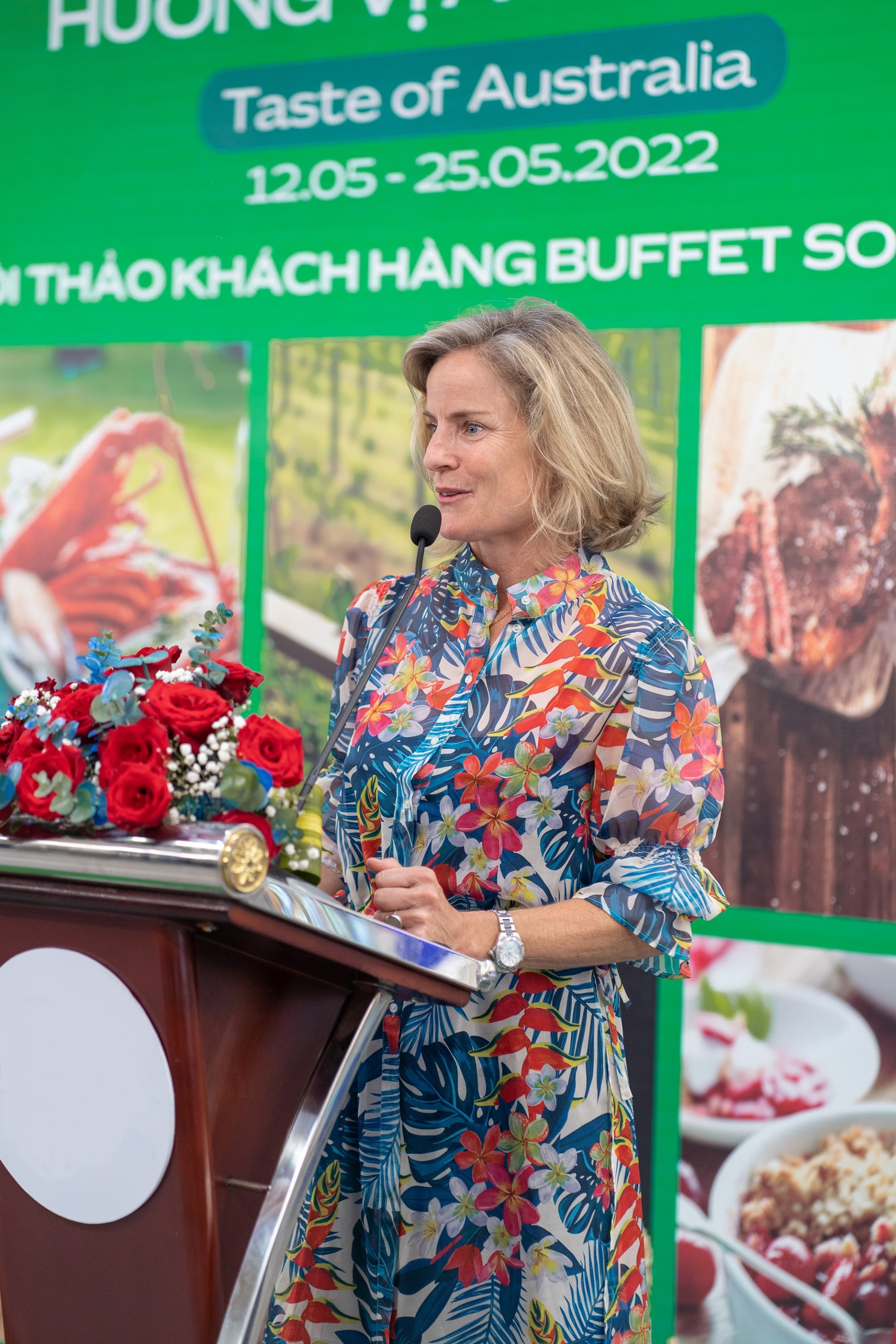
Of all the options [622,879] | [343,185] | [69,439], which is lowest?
[622,879]

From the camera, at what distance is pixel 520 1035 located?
1.57 m

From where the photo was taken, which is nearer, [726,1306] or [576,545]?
[576,545]

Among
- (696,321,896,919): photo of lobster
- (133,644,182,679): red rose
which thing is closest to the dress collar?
(133,644,182,679): red rose

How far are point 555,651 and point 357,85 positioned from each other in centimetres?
171

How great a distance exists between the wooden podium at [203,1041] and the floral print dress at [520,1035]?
364mm

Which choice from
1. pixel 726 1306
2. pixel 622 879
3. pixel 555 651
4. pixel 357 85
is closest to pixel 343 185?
pixel 357 85

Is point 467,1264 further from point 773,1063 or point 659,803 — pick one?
point 773,1063

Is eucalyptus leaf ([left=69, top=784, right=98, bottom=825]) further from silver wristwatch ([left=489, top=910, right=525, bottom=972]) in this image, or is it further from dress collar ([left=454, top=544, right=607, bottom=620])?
dress collar ([left=454, top=544, right=607, bottom=620])

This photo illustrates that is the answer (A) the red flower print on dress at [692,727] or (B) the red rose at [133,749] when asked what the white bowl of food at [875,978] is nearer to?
(A) the red flower print on dress at [692,727]

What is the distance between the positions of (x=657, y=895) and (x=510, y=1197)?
423 millimetres

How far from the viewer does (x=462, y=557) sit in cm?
176

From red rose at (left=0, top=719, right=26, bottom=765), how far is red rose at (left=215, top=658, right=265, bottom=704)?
0.62 feet

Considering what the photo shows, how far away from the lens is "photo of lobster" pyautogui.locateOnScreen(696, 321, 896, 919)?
2.46m

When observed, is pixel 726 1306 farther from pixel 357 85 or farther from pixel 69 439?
pixel 357 85
